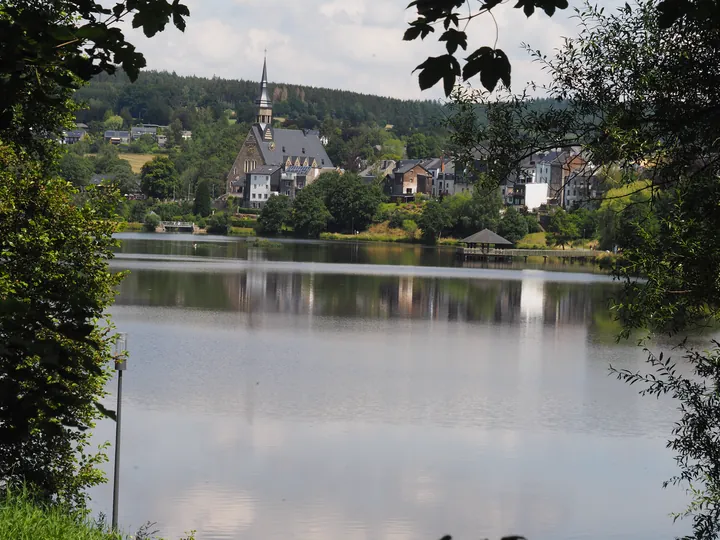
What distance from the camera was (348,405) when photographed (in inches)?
823

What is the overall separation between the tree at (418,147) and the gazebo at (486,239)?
7475cm

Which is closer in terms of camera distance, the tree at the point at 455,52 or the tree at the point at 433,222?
the tree at the point at 455,52

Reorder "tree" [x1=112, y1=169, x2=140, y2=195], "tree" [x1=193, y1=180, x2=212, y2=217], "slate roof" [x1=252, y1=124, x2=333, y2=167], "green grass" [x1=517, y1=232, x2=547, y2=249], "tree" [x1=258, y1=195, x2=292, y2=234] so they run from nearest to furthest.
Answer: "green grass" [x1=517, y1=232, x2=547, y2=249]
"tree" [x1=258, y1=195, x2=292, y2=234]
"tree" [x1=193, y1=180, x2=212, y2=217]
"tree" [x1=112, y1=169, x2=140, y2=195]
"slate roof" [x1=252, y1=124, x2=333, y2=167]

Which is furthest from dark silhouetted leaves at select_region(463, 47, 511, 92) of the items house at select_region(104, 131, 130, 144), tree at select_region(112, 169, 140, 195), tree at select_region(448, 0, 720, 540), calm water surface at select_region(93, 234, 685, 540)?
house at select_region(104, 131, 130, 144)

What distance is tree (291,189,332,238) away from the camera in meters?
98.6

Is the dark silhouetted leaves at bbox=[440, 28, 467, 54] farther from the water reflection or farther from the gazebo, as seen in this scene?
the gazebo

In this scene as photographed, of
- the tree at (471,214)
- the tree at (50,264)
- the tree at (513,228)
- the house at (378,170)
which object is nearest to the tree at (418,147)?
the house at (378,170)

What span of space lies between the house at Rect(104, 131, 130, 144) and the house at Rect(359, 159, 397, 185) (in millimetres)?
55291

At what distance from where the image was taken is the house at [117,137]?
180 meters

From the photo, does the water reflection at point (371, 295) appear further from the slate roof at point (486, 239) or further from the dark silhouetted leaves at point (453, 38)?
the dark silhouetted leaves at point (453, 38)

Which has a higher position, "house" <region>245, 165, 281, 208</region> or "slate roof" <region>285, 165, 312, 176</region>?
"slate roof" <region>285, 165, 312, 176</region>

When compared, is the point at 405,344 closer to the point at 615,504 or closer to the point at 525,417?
the point at 525,417

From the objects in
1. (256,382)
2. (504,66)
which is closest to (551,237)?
(256,382)

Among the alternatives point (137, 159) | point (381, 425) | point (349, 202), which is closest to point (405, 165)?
point (349, 202)
